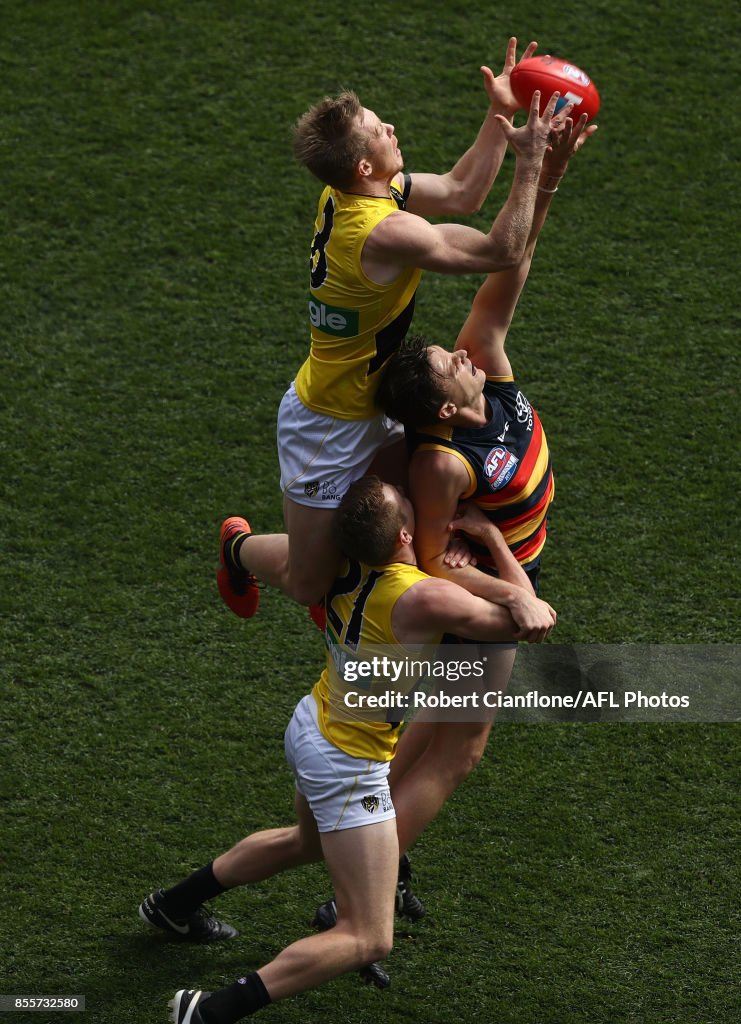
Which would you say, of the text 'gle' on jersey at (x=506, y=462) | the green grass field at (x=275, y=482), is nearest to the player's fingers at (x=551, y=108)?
the text 'gle' on jersey at (x=506, y=462)

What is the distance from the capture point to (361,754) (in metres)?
4.74

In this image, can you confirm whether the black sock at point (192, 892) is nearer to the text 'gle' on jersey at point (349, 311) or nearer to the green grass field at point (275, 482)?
the green grass field at point (275, 482)

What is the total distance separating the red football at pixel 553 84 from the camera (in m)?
4.72

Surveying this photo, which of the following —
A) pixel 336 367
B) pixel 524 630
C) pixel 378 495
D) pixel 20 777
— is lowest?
pixel 20 777

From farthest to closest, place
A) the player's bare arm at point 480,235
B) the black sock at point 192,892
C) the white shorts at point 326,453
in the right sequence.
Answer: the black sock at point 192,892 → the white shorts at point 326,453 → the player's bare arm at point 480,235

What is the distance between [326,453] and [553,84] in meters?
1.39

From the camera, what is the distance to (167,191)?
26.8ft

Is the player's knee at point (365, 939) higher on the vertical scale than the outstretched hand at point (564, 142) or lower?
lower

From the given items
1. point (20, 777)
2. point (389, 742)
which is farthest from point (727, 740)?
point (20, 777)

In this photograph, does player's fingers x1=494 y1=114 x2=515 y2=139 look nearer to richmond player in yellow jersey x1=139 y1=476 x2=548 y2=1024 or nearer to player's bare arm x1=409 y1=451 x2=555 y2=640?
player's bare arm x1=409 y1=451 x2=555 y2=640

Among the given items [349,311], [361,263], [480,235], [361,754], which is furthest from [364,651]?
[480,235]

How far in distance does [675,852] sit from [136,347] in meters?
3.67

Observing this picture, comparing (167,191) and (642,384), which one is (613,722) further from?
(167,191)

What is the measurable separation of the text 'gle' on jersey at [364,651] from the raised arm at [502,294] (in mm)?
787
